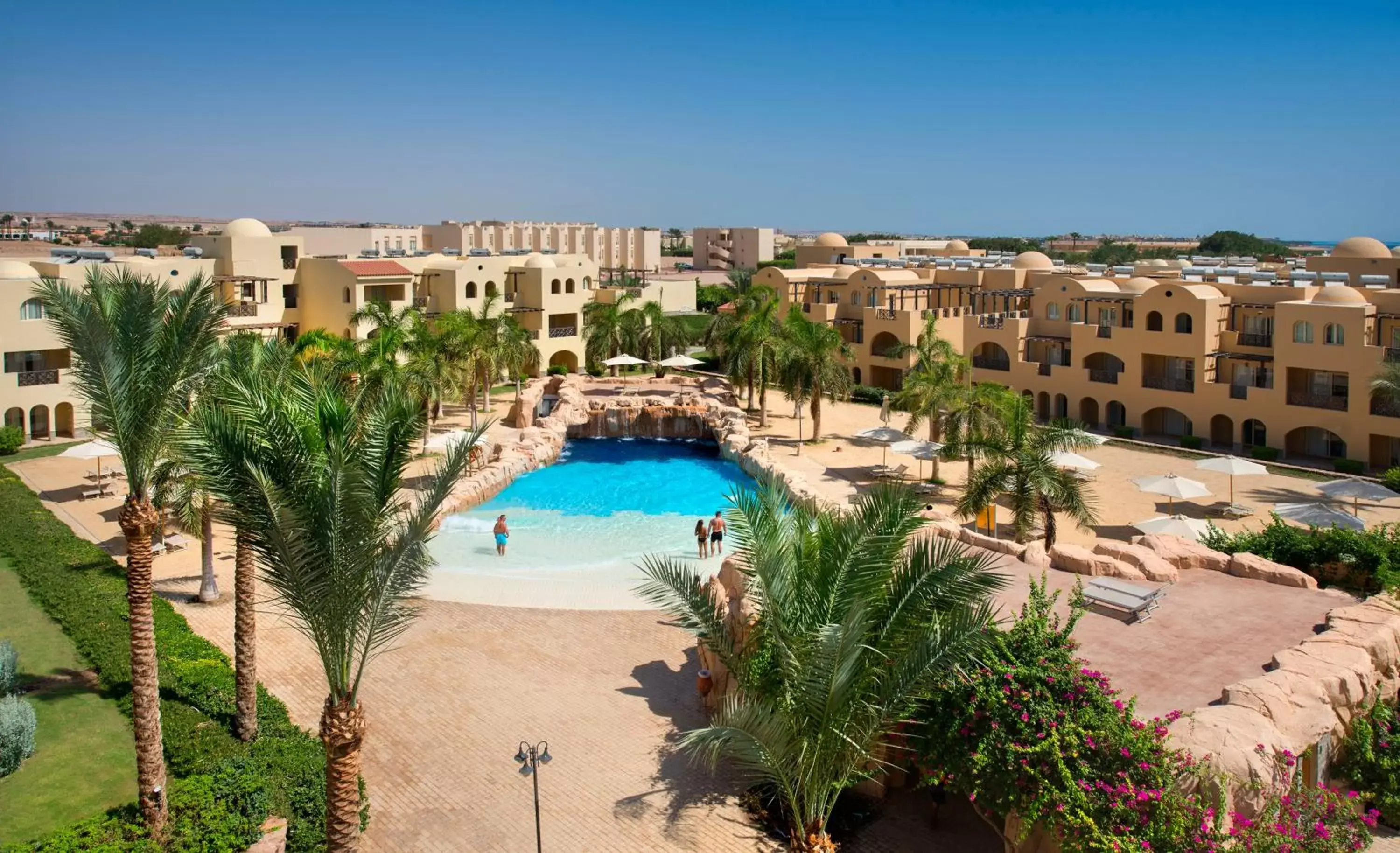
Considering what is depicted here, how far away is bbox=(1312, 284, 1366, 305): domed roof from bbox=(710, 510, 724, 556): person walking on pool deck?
24317 mm

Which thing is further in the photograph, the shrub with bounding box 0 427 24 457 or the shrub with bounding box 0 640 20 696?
the shrub with bounding box 0 427 24 457

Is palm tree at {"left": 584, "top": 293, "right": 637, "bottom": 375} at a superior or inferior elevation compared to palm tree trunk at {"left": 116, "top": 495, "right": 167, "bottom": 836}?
superior

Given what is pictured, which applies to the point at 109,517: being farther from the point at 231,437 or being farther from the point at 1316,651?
the point at 1316,651

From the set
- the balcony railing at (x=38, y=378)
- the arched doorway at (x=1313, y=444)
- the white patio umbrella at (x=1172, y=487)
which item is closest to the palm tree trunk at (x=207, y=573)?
the balcony railing at (x=38, y=378)

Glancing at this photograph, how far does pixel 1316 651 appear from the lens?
1505 centimetres

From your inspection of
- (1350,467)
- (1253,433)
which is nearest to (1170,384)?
(1253,433)

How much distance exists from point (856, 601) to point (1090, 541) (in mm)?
17695

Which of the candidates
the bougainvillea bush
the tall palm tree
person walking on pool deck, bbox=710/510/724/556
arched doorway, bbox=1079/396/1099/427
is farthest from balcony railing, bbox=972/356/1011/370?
the tall palm tree

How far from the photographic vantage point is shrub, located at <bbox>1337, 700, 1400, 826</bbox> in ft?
45.9

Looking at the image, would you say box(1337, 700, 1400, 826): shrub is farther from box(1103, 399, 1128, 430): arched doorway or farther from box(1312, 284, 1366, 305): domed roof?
box(1103, 399, 1128, 430): arched doorway

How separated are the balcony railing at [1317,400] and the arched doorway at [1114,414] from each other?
697 centimetres

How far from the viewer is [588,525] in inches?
1222

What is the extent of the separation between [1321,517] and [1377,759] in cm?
1252

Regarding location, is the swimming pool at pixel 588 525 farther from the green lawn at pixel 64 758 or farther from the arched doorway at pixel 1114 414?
the arched doorway at pixel 1114 414
